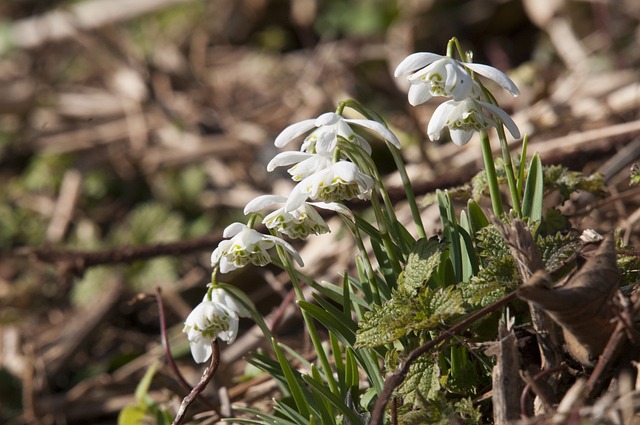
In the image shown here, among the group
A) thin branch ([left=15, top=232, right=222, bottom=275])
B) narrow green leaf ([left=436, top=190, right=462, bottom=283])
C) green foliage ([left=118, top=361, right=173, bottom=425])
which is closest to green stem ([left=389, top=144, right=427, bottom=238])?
narrow green leaf ([left=436, top=190, right=462, bottom=283])

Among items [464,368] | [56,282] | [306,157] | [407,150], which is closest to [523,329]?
A: [464,368]

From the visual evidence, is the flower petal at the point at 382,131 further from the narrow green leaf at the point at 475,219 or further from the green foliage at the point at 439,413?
the green foliage at the point at 439,413

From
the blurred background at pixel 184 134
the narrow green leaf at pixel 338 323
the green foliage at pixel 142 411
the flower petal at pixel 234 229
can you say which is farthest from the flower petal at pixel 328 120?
the green foliage at pixel 142 411

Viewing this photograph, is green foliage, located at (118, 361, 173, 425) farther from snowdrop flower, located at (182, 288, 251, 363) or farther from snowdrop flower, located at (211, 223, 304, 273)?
snowdrop flower, located at (211, 223, 304, 273)

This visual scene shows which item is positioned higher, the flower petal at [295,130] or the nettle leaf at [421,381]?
the flower petal at [295,130]

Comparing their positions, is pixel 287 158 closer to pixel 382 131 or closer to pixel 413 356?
pixel 382 131
